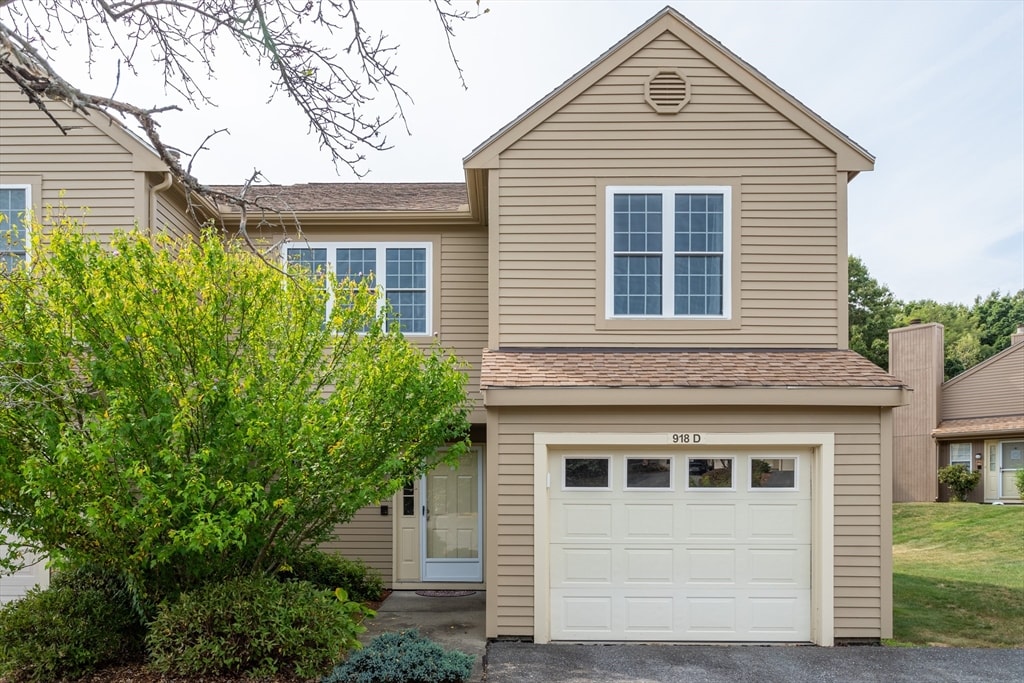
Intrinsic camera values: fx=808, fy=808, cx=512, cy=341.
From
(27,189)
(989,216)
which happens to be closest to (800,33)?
(27,189)

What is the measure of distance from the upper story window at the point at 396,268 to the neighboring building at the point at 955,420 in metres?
17.4

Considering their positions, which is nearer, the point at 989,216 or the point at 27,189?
the point at 27,189

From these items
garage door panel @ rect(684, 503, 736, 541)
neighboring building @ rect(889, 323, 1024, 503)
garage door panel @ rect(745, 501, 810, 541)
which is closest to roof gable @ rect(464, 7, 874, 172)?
garage door panel @ rect(745, 501, 810, 541)

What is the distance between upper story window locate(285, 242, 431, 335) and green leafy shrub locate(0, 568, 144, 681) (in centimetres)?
565

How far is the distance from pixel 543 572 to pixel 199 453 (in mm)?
4048

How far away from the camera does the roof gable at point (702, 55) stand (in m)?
10.2

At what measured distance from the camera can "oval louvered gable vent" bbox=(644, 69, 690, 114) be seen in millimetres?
10312

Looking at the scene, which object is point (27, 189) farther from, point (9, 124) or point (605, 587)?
point (605, 587)

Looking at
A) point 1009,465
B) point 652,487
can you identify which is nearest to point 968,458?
point 1009,465

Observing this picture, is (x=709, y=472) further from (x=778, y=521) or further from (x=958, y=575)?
(x=958, y=575)

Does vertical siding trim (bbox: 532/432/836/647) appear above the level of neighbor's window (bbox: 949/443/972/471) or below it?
above

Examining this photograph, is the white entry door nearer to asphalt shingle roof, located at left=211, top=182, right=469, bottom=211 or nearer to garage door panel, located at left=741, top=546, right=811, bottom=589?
asphalt shingle roof, located at left=211, top=182, right=469, bottom=211

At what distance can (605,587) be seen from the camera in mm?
9383

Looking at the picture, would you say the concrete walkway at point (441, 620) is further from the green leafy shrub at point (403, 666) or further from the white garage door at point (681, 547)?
the white garage door at point (681, 547)
